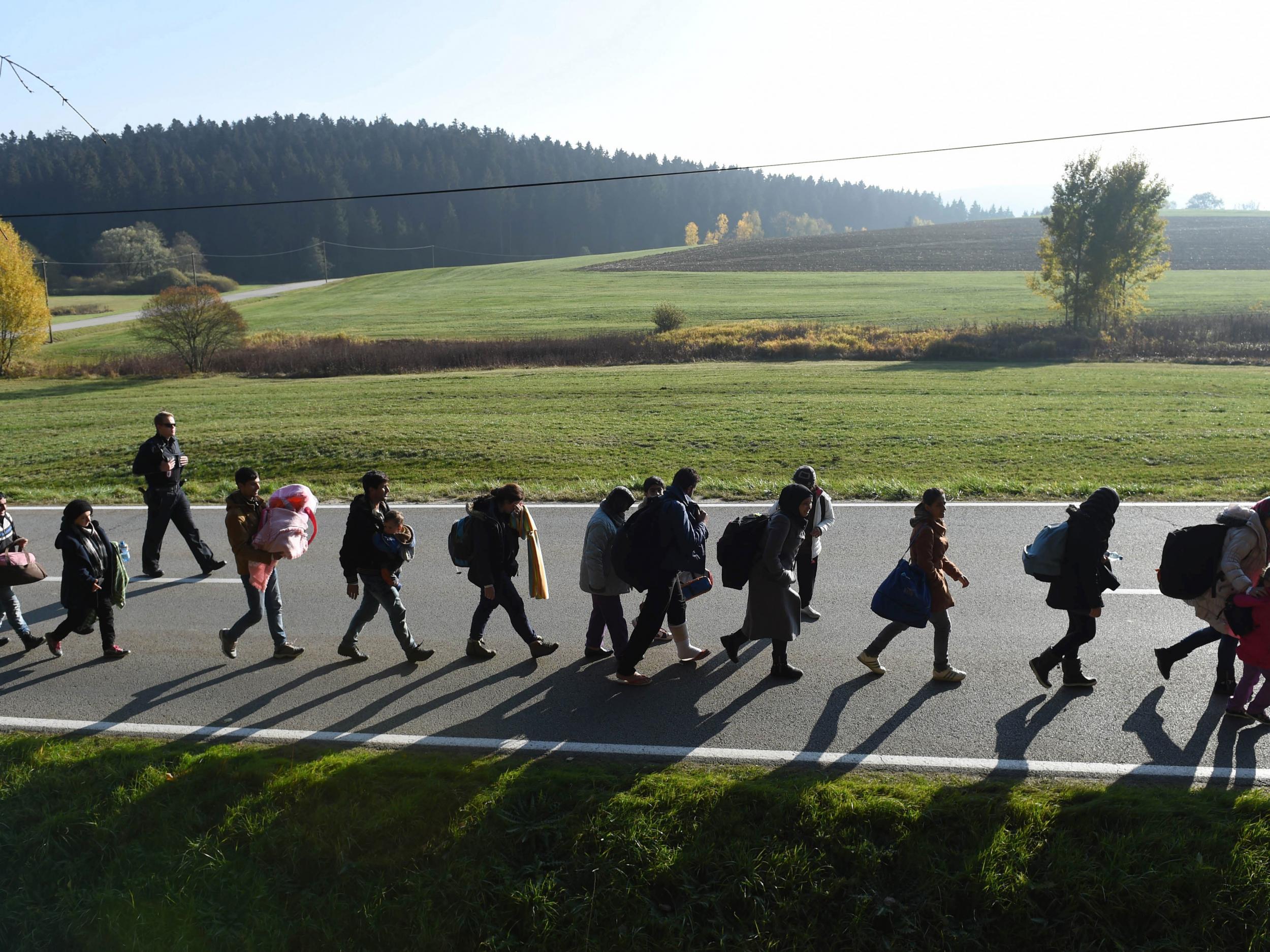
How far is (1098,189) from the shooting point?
39.5m

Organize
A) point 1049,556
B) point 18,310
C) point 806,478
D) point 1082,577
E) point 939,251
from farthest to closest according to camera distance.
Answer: point 939,251, point 18,310, point 806,478, point 1049,556, point 1082,577

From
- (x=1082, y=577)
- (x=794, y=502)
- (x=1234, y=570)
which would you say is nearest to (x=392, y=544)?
(x=794, y=502)

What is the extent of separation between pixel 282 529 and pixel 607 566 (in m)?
2.84

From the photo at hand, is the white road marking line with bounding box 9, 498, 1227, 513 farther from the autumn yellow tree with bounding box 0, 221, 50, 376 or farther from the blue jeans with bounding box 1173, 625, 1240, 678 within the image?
the autumn yellow tree with bounding box 0, 221, 50, 376

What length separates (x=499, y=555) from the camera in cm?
717

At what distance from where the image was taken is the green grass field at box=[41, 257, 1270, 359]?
48719 millimetres

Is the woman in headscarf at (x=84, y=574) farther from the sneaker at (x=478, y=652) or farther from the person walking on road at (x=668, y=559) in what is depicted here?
the person walking on road at (x=668, y=559)

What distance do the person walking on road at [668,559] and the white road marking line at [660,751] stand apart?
3.31 ft

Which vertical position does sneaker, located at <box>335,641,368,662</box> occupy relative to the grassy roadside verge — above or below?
above

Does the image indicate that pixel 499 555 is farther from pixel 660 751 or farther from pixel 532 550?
pixel 660 751

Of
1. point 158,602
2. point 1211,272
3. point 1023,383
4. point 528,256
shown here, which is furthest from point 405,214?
point 158,602

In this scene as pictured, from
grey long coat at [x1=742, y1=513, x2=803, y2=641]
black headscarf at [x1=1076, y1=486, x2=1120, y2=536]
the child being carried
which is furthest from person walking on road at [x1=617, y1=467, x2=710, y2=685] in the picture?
black headscarf at [x1=1076, y1=486, x2=1120, y2=536]

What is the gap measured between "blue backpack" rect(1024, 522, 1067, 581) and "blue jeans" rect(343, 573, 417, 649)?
16.4 feet

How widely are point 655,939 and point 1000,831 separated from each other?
6.59ft
